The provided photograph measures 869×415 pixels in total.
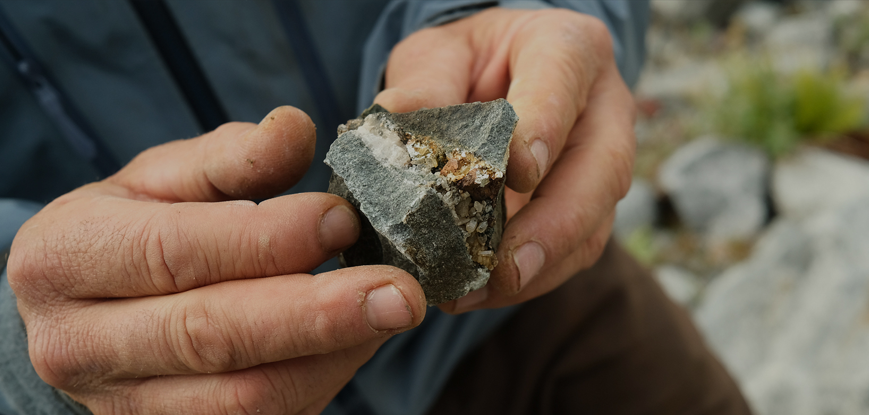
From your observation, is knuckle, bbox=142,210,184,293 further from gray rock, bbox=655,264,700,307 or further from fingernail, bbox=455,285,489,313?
gray rock, bbox=655,264,700,307

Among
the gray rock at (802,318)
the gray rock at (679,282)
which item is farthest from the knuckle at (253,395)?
the gray rock at (679,282)

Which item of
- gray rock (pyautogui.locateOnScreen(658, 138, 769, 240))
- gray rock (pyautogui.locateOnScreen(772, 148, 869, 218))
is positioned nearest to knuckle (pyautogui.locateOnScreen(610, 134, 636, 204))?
gray rock (pyautogui.locateOnScreen(772, 148, 869, 218))

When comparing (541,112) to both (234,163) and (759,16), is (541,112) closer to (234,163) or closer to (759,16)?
(234,163)

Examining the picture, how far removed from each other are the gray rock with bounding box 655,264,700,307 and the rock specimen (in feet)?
13.1

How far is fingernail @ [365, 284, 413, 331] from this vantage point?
4.48 feet

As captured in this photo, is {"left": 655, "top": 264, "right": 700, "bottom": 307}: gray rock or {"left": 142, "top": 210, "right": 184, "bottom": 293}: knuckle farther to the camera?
{"left": 655, "top": 264, "right": 700, "bottom": 307}: gray rock

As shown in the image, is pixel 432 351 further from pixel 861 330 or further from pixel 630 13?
pixel 861 330

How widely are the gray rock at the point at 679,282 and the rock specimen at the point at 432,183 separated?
13.1 ft

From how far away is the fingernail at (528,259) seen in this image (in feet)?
5.37

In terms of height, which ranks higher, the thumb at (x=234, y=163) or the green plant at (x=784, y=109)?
the thumb at (x=234, y=163)

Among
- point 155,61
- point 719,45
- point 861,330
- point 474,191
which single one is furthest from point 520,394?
point 719,45

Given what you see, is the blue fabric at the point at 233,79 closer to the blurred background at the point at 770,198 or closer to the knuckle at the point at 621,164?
the knuckle at the point at 621,164

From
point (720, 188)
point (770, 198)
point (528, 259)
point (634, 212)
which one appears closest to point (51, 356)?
point (528, 259)

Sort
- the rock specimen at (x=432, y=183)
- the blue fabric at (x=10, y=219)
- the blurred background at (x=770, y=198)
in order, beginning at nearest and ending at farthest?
the rock specimen at (x=432, y=183) < the blue fabric at (x=10, y=219) < the blurred background at (x=770, y=198)
